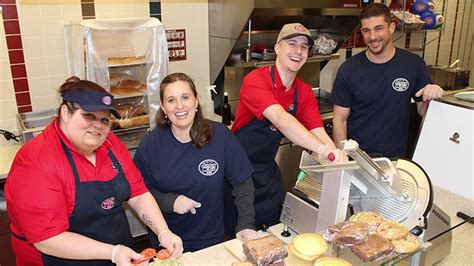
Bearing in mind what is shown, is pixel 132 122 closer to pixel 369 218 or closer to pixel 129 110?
pixel 129 110

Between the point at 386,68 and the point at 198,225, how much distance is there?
5.05 feet

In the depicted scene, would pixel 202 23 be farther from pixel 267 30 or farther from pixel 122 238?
pixel 122 238

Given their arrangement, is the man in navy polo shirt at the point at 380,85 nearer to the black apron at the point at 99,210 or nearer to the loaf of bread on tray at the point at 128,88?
the loaf of bread on tray at the point at 128,88

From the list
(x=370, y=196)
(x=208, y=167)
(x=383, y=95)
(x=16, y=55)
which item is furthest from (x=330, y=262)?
(x=16, y=55)

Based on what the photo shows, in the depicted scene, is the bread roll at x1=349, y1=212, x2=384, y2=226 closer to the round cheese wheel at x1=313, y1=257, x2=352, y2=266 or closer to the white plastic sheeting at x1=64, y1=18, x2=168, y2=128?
the round cheese wheel at x1=313, y1=257, x2=352, y2=266

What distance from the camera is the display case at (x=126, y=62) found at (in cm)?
264

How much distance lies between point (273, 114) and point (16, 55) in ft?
6.19

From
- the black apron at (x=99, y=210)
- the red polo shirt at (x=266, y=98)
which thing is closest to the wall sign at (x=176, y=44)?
the red polo shirt at (x=266, y=98)

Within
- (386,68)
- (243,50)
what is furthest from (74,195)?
(243,50)

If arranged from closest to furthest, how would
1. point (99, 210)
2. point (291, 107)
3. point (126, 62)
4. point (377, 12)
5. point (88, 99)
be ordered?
1. point (88, 99)
2. point (99, 210)
3. point (291, 107)
4. point (377, 12)
5. point (126, 62)

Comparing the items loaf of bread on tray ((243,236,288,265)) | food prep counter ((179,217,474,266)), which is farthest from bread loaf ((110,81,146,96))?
loaf of bread on tray ((243,236,288,265))

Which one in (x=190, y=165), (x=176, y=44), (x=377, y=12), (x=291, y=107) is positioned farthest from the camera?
(x=176, y=44)

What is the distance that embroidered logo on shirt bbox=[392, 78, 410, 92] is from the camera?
2.54 metres

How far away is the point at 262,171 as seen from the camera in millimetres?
2336
